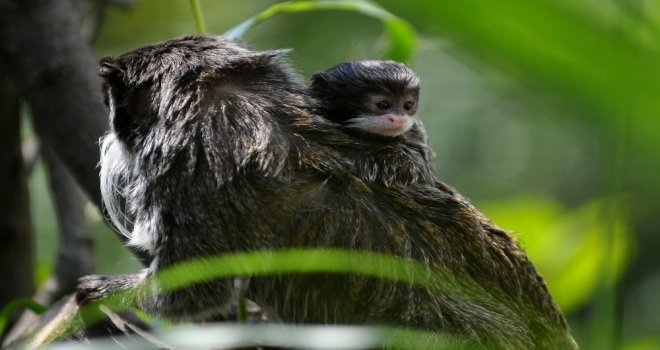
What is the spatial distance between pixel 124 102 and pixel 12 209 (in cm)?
130

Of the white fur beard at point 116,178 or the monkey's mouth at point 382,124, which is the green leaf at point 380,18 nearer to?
the monkey's mouth at point 382,124

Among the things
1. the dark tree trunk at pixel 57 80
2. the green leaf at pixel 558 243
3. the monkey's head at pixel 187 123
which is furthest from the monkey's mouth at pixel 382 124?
the dark tree trunk at pixel 57 80

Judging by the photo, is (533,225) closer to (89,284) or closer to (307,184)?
(307,184)

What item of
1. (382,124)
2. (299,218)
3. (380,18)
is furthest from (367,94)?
(299,218)

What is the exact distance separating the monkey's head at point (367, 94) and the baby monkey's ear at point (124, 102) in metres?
0.56

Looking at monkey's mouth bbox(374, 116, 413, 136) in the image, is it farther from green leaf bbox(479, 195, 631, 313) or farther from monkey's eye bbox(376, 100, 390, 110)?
green leaf bbox(479, 195, 631, 313)

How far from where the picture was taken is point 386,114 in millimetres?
2664

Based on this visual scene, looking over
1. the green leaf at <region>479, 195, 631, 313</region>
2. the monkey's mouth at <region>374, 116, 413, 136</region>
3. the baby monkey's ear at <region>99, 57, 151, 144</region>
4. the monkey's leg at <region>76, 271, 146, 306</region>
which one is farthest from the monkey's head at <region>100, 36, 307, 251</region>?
the green leaf at <region>479, 195, 631, 313</region>

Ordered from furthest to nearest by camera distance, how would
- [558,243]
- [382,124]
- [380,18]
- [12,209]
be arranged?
[12,209] → [558,243] → [380,18] → [382,124]

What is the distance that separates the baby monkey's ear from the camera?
2652mm

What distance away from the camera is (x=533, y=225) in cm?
300

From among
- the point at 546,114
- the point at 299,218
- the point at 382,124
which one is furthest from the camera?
the point at 382,124

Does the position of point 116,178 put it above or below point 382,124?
below

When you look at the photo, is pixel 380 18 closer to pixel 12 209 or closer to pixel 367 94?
pixel 367 94
